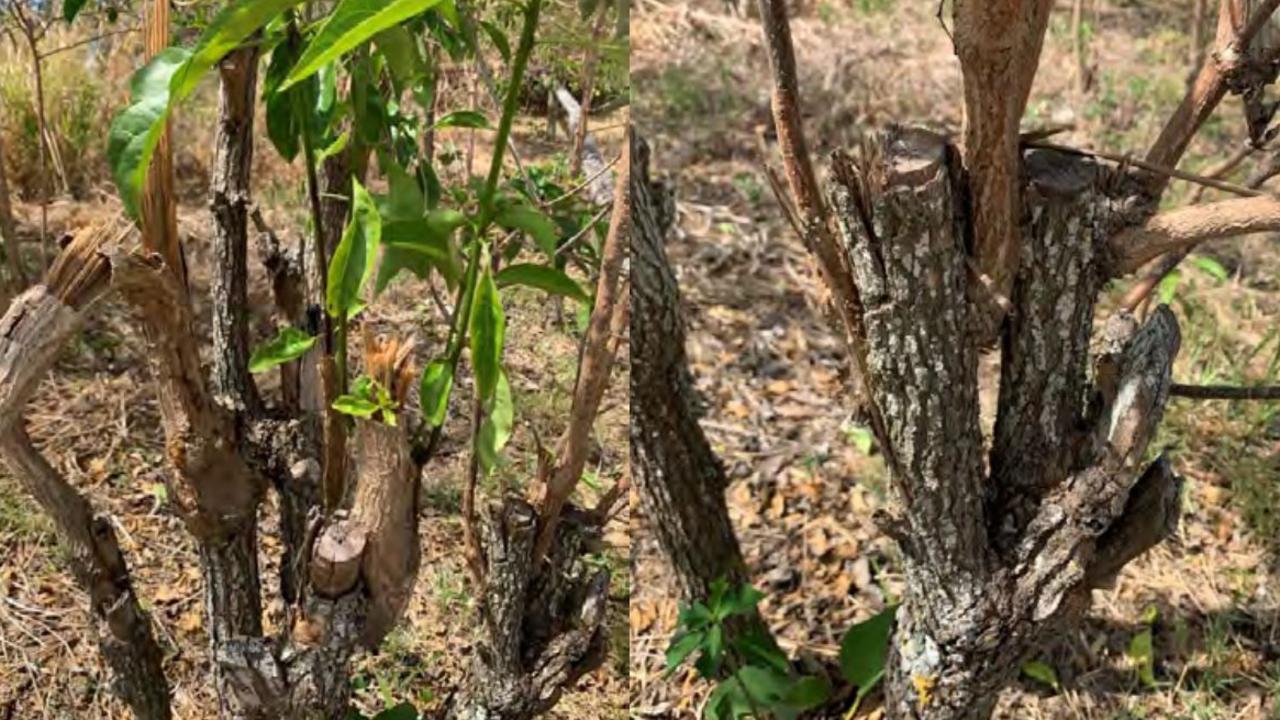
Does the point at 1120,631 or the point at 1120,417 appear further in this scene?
the point at 1120,631

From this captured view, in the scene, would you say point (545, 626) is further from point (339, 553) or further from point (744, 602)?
point (744, 602)

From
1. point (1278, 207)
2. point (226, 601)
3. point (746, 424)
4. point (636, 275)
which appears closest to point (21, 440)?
point (226, 601)

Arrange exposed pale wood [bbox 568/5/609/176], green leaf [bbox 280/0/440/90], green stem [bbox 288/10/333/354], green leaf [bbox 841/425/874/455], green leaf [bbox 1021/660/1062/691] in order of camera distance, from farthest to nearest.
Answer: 1. green leaf [bbox 841/425/874/455]
2. green leaf [bbox 1021/660/1062/691]
3. exposed pale wood [bbox 568/5/609/176]
4. green stem [bbox 288/10/333/354]
5. green leaf [bbox 280/0/440/90]

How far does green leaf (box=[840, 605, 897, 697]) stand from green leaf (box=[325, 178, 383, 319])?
0.75 metres

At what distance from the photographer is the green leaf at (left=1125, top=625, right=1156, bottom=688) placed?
151 cm

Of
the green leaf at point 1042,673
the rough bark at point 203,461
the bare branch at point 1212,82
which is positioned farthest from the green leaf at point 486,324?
the green leaf at point 1042,673

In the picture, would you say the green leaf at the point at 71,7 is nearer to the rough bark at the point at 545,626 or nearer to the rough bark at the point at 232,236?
the rough bark at the point at 232,236

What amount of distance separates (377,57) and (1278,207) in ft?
1.94

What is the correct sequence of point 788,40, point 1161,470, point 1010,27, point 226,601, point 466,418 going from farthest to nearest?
point 466,418, point 226,601, point 1161,470, point 788,40, point 1010,27

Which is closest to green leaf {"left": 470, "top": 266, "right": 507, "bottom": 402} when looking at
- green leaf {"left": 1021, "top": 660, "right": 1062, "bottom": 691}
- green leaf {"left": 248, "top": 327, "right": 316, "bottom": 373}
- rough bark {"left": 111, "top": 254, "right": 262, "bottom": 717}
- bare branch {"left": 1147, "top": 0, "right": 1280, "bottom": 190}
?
green leaf {"left": 248, "top": 327, "right": 316, "bottom": 373}

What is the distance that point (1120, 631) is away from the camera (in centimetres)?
159

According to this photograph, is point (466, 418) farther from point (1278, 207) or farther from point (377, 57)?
point (1278, 207)

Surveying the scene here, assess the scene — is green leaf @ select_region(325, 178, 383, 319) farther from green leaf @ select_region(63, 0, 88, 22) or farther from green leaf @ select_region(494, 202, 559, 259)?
green leaf @ select_region(63, 0, 88, 22)

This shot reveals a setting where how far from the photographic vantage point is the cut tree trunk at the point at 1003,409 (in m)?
0.81
